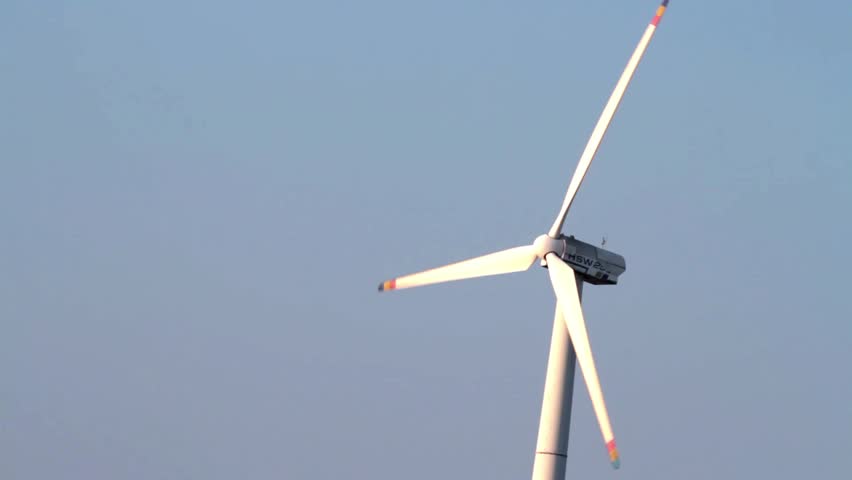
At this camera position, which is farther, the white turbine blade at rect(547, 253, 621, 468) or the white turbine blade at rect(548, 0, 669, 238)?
the white turbine blade at rect(548, 0, 669, 238)

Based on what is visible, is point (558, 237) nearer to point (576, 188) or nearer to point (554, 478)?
point (576, 188)

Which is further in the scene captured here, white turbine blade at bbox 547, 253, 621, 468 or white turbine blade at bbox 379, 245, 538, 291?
white turbine blade at bbox 379, 245, 538, 291

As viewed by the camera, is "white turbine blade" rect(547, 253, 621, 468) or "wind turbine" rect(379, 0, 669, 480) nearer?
"white turbine blade" rect(547, 253, 621, 468)

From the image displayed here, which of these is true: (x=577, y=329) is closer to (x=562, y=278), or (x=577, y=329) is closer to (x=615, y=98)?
(x=562, y=278)

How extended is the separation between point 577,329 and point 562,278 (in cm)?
232

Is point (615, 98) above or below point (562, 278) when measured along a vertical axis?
above

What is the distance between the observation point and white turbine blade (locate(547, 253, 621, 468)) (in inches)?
2454

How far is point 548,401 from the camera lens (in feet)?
219

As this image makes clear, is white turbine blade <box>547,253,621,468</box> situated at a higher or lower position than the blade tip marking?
lower

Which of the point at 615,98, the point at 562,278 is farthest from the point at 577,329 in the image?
the point at 615,98

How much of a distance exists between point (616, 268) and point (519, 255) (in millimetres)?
3877

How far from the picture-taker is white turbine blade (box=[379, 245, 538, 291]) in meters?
68.6

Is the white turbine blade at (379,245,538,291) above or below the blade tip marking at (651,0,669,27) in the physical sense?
below

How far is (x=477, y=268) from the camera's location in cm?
7031
